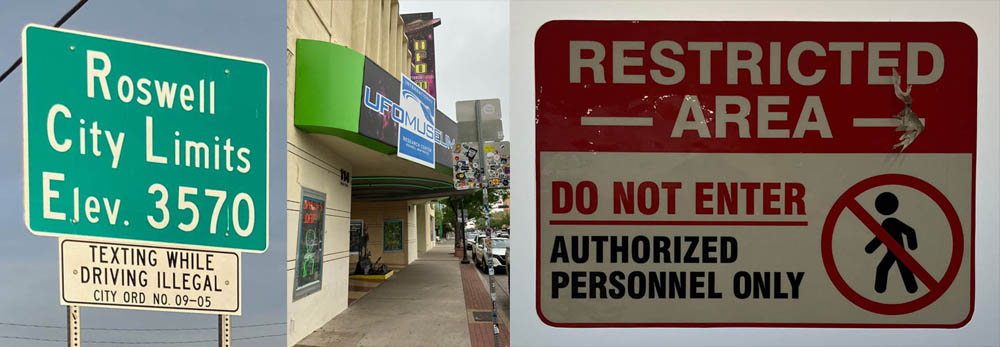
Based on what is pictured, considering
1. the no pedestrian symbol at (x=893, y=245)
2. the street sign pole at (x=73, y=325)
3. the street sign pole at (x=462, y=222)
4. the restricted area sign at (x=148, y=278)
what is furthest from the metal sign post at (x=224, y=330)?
the street sign pole at (x=462, y=222)

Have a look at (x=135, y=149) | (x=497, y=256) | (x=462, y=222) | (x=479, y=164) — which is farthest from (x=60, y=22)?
(x=462, y=222)

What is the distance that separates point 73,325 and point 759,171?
4.87 metres

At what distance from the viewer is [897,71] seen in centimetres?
142

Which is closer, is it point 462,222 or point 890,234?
point 890,234

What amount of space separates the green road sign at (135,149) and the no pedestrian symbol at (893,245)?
413 centimetres

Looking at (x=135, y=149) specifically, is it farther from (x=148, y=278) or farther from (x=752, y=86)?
(x=752, y=86)

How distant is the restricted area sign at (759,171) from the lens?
1.41 metres

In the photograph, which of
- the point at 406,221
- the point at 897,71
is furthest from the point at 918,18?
the point at 406,221

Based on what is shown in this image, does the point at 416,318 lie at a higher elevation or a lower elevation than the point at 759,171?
lower

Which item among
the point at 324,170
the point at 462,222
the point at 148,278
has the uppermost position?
the point at 324,170

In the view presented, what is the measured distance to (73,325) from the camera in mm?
3584

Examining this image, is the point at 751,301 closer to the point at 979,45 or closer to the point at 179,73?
the point at 979,45

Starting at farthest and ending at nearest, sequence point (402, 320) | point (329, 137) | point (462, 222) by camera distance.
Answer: point (462, 222), point (402, 320), point (329, 137)

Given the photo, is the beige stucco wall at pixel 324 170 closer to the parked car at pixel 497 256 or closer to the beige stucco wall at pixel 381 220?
the parked car at pixel 497 256
